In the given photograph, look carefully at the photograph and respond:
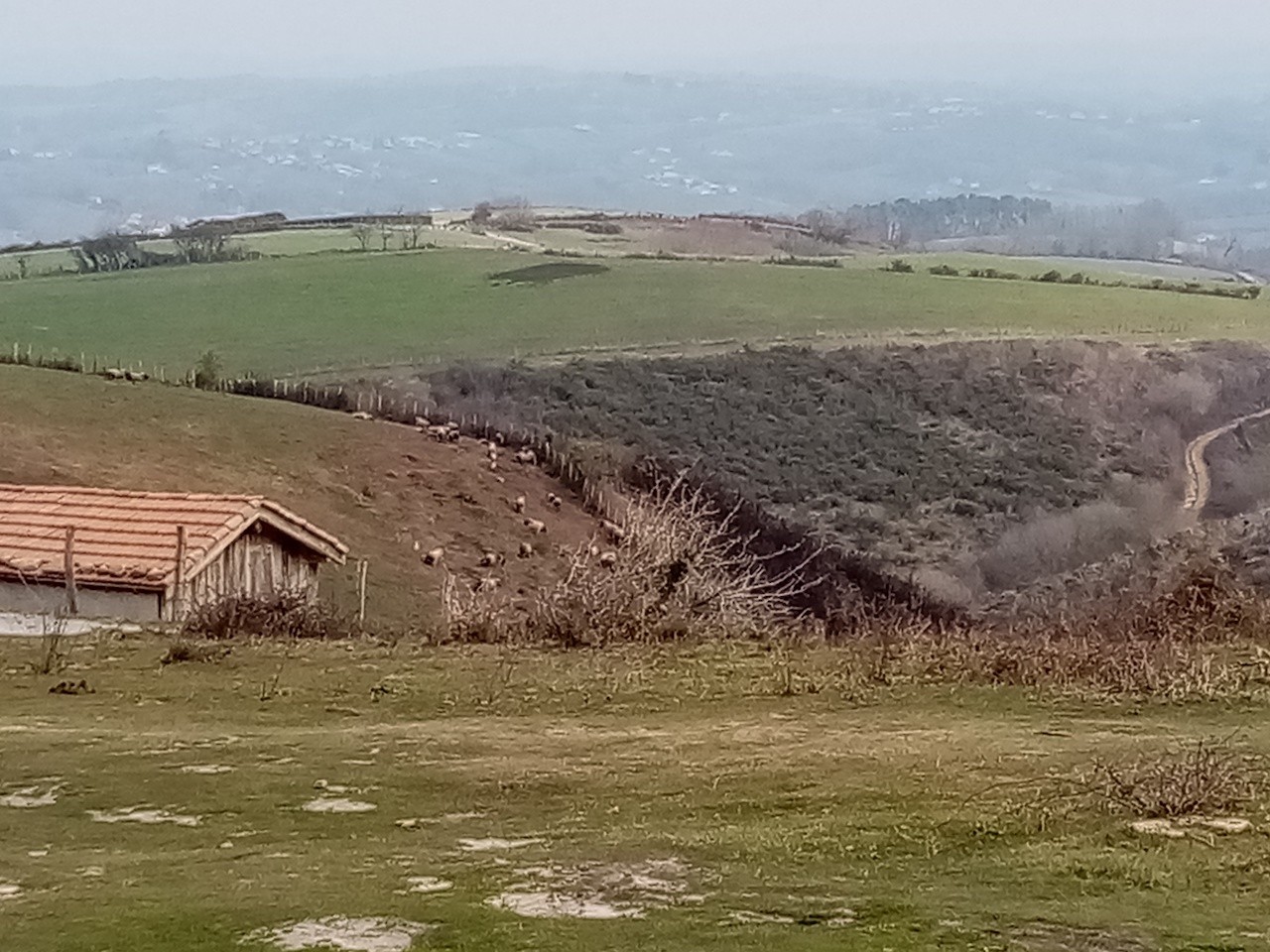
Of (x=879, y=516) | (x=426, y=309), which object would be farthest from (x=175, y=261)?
(x=879, y=516)

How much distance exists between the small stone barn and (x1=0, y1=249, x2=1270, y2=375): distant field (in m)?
30.6

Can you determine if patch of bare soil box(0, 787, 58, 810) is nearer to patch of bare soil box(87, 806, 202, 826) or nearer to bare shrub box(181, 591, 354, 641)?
patch of bare soil box(87, 806, 202, 826)

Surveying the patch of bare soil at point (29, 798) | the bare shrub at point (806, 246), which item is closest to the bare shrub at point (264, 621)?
the patch of bare soil at point (29, 798)

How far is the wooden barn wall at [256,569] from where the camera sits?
915 inches

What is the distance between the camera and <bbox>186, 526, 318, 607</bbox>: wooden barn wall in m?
23.2

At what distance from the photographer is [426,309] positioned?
68062 millimetres

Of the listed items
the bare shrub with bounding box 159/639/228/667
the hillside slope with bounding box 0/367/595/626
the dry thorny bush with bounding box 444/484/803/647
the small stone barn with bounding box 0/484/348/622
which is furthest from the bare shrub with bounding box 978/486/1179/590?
the bare shrub with bounding box 159/639/228/667

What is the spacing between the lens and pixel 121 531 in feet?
79.9

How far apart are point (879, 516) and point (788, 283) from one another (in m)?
23.5

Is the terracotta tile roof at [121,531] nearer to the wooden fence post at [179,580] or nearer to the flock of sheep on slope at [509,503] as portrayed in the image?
the wooden fence post at [179,580]

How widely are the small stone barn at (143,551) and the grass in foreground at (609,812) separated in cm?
734

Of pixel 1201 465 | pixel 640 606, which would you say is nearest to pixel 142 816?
pixel 640 606

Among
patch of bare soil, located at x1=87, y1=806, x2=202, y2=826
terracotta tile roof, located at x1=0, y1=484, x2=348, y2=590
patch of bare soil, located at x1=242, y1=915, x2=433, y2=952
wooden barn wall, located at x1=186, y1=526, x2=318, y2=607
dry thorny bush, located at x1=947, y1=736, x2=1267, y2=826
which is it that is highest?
patch of bare soil, located at x1=242, y1=915, x2=433, y2=952

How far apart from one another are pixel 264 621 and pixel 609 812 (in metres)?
10.1
